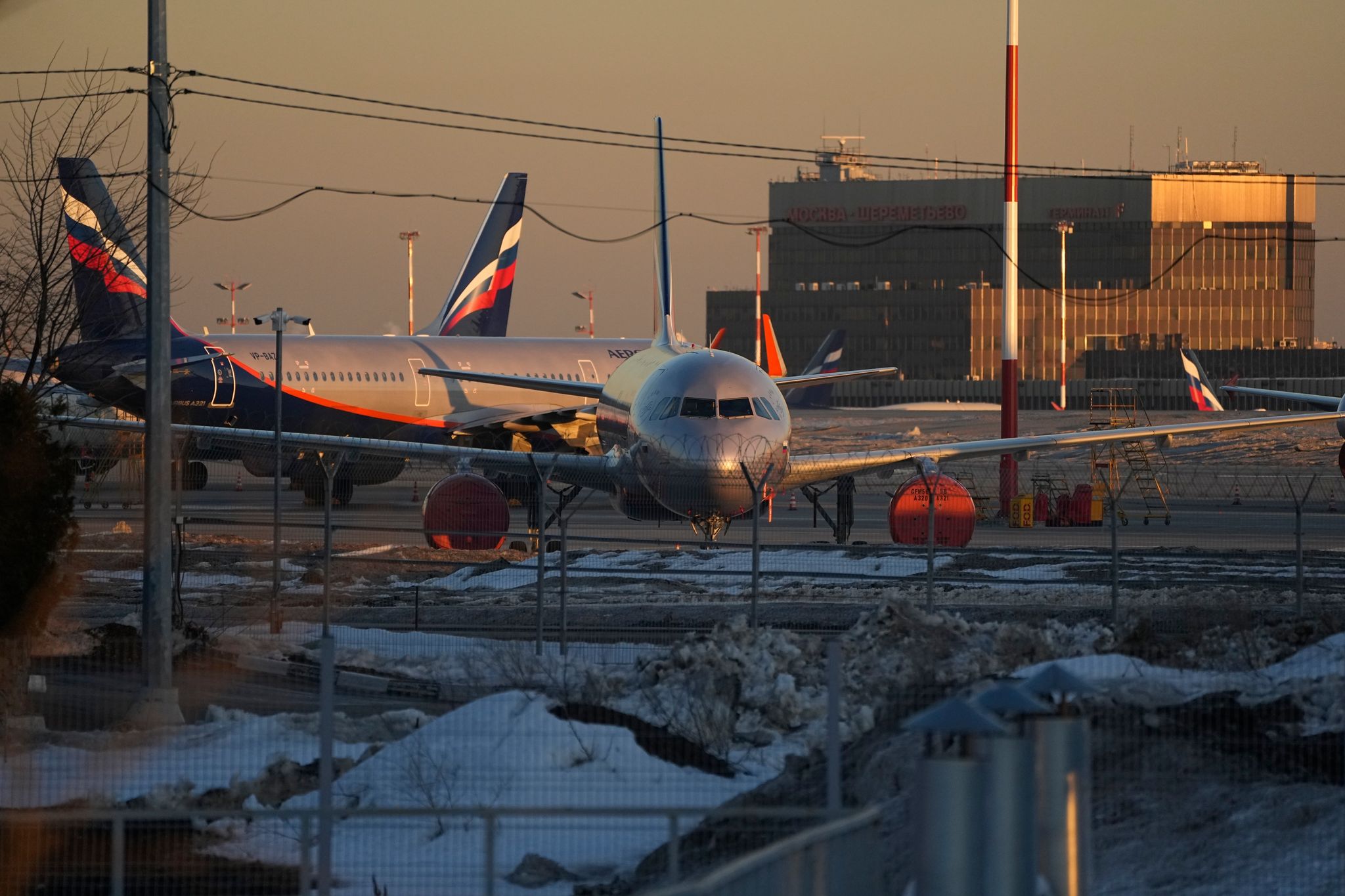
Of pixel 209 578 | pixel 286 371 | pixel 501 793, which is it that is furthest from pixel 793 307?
pixel 501 793

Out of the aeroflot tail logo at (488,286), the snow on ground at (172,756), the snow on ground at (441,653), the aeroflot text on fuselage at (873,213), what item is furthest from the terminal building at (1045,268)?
the snow on ground at (172,756)

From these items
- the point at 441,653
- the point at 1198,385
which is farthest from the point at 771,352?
the point at 441,653

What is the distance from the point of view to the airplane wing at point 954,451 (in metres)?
24.8

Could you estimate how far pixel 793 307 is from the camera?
162250 mm

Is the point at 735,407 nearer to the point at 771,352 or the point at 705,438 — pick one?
the point at 705,438

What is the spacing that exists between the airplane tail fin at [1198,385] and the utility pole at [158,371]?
138 feet

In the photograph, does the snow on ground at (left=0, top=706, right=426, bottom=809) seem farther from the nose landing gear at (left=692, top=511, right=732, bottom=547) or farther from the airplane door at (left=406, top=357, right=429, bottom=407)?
the airplane door at (left=406, top=357, right=429, bottom=407)

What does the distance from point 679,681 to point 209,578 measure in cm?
1167

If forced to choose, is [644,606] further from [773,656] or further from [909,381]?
[909,381]

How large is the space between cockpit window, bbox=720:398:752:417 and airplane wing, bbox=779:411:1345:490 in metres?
1.62

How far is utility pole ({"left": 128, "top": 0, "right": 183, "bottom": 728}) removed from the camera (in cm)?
1350

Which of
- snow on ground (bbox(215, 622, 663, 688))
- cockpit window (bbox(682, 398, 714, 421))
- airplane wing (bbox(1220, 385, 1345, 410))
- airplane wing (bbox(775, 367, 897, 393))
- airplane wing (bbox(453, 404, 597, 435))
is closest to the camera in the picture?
snow on ground (bbox(215, 622, 663, 688))

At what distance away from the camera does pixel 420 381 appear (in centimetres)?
4122

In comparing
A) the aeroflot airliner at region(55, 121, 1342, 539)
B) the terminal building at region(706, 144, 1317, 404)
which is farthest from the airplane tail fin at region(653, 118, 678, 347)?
the terminal building at region(706, 144, 1317, 404)
